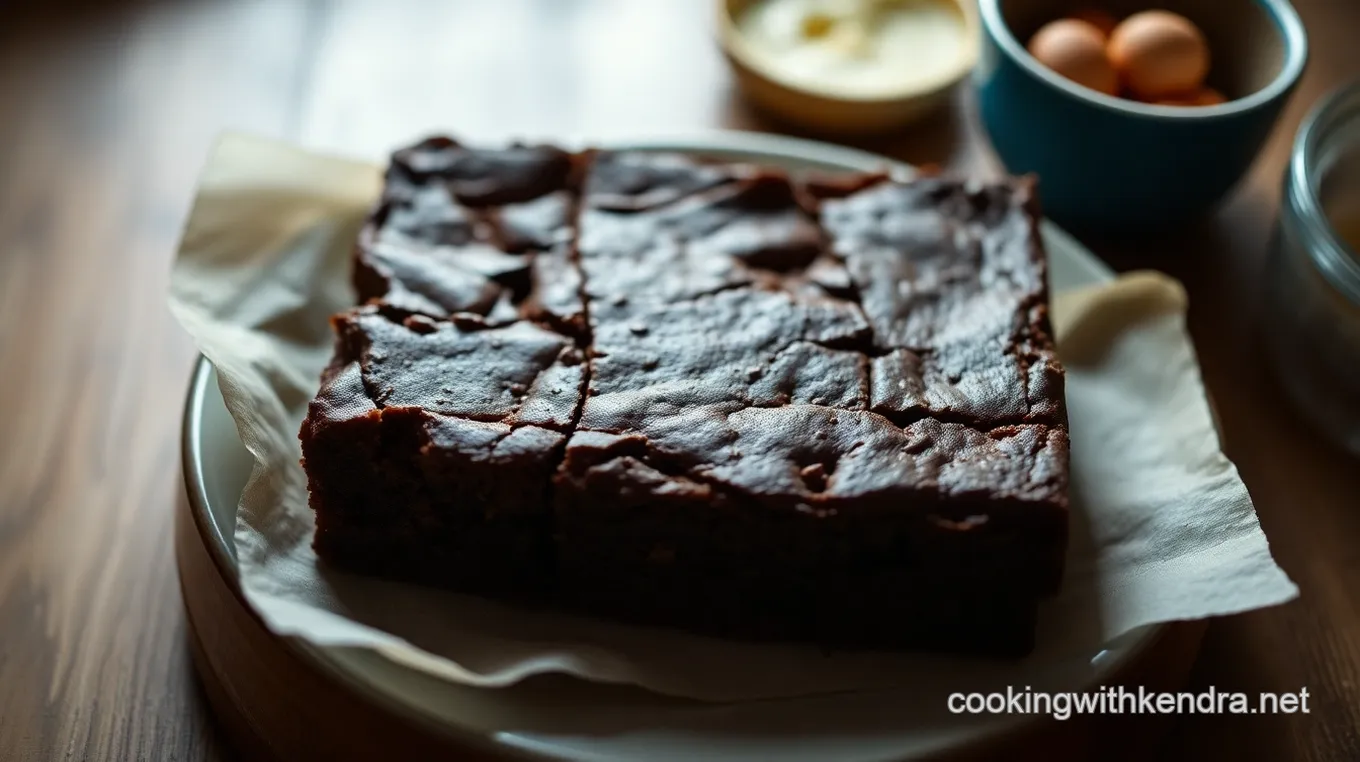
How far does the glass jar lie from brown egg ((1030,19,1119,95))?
34 cm

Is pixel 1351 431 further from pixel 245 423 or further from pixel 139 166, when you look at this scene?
pixel 139 166

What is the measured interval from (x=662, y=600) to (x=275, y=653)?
1.52 feet

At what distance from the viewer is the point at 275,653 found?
1.42 metres

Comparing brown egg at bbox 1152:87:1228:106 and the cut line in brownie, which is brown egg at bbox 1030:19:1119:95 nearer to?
brown egg at bbox 1152:87:1228:106

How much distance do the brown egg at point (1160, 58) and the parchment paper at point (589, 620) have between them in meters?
0.48

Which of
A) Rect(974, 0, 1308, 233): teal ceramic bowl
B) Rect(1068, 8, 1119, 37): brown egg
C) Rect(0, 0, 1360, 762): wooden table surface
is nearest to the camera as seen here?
Rect(0, 0, 1360, 762): wooden table surface

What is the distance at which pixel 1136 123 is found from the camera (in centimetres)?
201

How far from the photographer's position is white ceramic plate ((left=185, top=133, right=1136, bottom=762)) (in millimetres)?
1334

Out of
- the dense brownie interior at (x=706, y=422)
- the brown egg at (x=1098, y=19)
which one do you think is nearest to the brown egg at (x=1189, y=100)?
the brown egg at (x=1098, y=19)

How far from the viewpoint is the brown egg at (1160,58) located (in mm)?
2121

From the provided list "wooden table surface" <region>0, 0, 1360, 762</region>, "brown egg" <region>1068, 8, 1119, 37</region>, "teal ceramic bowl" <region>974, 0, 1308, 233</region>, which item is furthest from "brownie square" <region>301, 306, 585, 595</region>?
"brown egg" <region>1068, 8, 1119, 37</region>

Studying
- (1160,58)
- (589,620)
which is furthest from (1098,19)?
(589,620)

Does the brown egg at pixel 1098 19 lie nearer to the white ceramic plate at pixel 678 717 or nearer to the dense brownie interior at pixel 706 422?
the dense brownie interior at pixel 706 422

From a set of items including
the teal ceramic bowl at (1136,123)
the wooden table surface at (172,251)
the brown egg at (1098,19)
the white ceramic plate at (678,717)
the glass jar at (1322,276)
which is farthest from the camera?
the brown egg at (1098,19)
